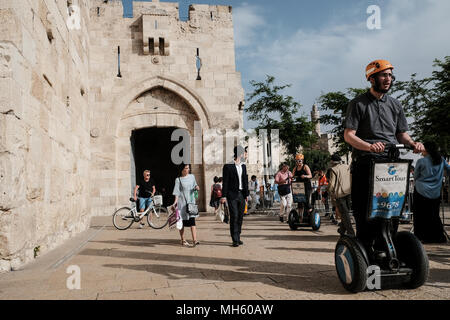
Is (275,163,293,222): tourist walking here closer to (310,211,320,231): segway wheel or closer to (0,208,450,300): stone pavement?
(310,211,320,231): segway wheel

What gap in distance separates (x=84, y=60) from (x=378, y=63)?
9.81m

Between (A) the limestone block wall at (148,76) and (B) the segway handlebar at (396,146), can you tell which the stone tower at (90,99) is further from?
(B) the segway handlebar at (396,146)

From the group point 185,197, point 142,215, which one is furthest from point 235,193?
point 142,215

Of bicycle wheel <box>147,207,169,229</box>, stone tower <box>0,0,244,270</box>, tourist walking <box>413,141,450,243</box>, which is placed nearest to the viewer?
stone tower <box>0,0,244,270</box>

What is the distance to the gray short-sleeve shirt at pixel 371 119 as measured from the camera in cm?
315

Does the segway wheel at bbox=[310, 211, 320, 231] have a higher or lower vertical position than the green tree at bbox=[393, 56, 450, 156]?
lower

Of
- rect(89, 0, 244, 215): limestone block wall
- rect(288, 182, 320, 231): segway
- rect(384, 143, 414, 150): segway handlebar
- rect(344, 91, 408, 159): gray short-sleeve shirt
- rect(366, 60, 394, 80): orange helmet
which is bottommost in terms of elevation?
rect(288, 182, 320, 231): segway

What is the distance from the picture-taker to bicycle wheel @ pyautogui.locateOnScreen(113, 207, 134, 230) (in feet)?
31.0

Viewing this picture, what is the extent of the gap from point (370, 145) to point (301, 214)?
5285mm

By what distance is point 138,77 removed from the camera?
45.1 ft

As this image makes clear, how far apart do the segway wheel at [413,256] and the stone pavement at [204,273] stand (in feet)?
0.38

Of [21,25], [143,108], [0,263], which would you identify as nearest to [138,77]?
[143,108]

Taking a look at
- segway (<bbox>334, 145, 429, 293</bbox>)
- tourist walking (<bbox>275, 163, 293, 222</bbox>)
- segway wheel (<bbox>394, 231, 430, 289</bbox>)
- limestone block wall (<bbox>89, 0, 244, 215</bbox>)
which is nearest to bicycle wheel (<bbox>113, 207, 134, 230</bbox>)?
limestone block wall (<bbox>89, 0, 244, 215</bbox>)

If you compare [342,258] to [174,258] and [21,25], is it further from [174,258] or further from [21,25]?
[21,25]
